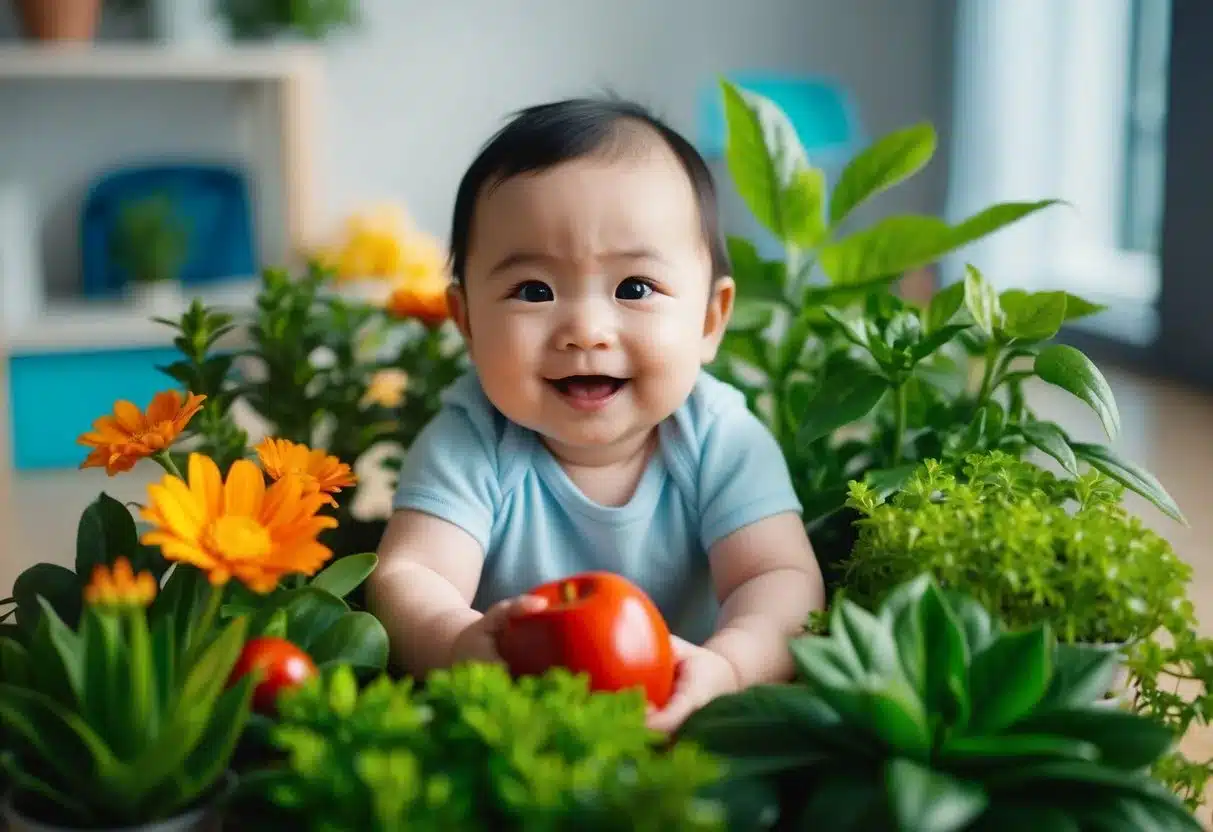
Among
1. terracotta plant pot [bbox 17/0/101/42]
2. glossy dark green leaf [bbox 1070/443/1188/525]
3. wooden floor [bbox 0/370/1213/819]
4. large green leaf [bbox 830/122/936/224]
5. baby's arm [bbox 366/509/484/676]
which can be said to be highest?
terracotta plant pot [bbox 17/0/101/42]

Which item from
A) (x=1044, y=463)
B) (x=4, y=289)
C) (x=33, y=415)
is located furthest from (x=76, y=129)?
(x=1044, y=463)

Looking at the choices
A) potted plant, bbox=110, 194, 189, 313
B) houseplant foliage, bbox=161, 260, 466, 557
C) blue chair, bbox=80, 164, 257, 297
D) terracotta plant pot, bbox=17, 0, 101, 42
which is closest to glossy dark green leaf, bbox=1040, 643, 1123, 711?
houseplant foliage, bbox=161, 260, 466, 557

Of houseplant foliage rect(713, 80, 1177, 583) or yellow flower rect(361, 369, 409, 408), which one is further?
yellow flower rect(361, 369, 409, 408)

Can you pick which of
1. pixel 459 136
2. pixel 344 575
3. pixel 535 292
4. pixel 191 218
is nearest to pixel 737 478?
pixel 535 292

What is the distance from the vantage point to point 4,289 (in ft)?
8.66

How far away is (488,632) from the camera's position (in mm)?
734

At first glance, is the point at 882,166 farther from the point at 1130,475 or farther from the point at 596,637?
the point at 596,637

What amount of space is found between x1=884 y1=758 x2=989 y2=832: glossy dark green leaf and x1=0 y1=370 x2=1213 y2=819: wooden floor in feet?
2.34

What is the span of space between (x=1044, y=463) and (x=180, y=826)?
3.47 ft

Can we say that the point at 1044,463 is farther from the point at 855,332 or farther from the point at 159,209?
the point at 159,209

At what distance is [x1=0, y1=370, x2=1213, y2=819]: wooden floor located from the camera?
157 cm

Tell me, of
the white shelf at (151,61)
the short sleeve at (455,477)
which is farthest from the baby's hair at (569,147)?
the white shelf at (151,61)

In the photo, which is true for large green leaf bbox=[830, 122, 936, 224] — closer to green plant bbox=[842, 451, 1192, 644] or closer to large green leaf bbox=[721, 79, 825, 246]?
large green leaf bbox=[721, 79, 825, 246]

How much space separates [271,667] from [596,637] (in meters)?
0.16
